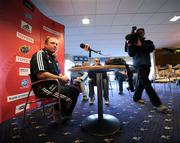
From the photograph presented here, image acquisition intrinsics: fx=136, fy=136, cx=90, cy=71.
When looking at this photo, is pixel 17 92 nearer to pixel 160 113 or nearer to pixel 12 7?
pixel 12 7

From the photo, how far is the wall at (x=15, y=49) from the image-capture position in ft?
6.66

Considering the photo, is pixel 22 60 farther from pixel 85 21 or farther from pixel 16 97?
pixel 85 21

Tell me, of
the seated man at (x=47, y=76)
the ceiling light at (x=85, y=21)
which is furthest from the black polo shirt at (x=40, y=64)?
the ceiling light at (x=85, y=21)

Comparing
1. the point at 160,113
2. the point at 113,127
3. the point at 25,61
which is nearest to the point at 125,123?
the point at 113,127

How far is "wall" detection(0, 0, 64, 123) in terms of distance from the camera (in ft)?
6.66

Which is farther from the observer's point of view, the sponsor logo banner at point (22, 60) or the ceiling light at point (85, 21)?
the ceiling light at point (85, 21)

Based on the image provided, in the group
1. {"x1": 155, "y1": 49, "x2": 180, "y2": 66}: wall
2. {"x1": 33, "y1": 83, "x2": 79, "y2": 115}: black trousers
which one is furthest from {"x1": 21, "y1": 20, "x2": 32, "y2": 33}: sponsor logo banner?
{"x1": 155, "y1": 49, "x2": 180, "y2": 66}: wall

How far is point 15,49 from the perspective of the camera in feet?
7.43

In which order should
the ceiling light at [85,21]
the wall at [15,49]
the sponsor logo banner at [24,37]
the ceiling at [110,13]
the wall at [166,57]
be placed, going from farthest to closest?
1. the wall at [166,57]
2. the ceiling light at [85,21]
3. the ceiling at [110,13]
4. the sponsor logo banner at [24,37]
5. the wall at [15,49]

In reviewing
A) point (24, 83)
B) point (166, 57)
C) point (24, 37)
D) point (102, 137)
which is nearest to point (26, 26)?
point (24, 37)

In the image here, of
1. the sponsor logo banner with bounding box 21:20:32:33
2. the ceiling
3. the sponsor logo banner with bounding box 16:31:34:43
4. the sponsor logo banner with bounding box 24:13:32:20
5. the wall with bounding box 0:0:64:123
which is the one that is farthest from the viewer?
the ceiling

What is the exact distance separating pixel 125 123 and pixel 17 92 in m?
1.77

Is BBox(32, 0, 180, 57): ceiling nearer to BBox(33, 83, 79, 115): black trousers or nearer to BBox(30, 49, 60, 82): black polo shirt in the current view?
BBox(30, 49, 60, 82): black polo shirt

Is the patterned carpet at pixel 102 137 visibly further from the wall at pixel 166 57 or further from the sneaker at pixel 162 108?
the wall at pixel 166 57
